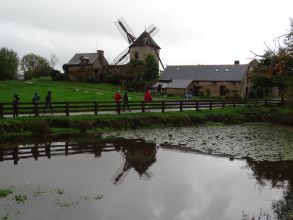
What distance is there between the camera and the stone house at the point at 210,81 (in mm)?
57031

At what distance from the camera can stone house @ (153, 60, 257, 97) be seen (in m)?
57.0

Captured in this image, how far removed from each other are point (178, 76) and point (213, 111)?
102 feet

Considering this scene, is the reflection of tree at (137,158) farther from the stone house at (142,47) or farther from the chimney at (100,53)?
the chimney at (100,53)

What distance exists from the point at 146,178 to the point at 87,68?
5575cm

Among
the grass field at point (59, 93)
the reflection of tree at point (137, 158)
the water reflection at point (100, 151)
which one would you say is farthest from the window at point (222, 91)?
the reflection of tree at point (137, 158)

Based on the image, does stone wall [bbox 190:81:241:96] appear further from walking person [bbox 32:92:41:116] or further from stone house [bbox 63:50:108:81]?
walking person [bbox 32:92:41:116]

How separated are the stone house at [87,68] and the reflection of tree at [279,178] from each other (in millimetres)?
53123

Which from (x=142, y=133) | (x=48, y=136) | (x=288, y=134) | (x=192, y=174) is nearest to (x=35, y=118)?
(x=48, y=136)

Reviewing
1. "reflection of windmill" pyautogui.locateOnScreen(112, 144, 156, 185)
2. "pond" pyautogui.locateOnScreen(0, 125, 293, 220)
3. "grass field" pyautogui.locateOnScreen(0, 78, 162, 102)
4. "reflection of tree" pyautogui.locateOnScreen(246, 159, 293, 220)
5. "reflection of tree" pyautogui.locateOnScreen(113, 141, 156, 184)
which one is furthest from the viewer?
"grass field" pyautogui.locateOnScreen(0, 78, 162, 102)

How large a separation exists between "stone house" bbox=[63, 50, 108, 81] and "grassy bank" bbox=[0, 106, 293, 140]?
3849 centimetres

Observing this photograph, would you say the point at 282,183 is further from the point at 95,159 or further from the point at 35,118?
the point at 35,118

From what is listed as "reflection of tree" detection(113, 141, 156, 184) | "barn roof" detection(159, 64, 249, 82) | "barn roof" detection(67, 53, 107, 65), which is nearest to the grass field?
"barn roof" detection(159, 64, 249, 82)

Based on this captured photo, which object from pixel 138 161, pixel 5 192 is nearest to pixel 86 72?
pixel 138 161

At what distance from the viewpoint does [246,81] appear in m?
59.0
